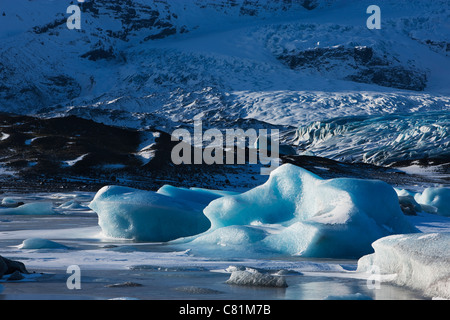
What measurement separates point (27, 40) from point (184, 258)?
457ft

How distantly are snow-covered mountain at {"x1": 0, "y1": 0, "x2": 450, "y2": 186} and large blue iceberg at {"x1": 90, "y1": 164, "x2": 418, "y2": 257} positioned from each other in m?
64.6

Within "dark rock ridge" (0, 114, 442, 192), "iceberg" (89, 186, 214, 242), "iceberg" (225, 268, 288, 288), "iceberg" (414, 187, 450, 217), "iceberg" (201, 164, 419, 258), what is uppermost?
"iceberg" (225, 268, 288, 288)

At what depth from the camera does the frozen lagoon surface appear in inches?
225

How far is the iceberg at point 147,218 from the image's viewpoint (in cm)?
1172

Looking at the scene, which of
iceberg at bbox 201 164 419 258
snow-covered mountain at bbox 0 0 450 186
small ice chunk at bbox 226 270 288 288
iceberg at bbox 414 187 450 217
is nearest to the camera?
small ice chunk at bbox 226 270 288 288

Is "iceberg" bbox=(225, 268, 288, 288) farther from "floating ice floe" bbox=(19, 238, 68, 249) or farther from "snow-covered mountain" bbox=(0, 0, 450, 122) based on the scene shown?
"snow-covered mountain" bbox=(0, 0, 450, 122)

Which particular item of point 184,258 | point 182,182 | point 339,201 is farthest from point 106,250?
point 182,182

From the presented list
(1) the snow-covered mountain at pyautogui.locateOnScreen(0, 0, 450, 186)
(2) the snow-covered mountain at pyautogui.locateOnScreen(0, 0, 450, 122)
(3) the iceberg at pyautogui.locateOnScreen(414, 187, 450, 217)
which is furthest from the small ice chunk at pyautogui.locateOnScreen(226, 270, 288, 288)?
(2) the snow-covered mountain at pyautogui.locateOnScreen(0, 0, 450, 122)

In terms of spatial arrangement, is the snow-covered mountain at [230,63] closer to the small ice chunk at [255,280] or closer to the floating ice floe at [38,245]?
the floating ice floe at [38,245]

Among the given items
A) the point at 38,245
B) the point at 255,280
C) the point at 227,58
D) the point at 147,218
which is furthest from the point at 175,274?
the point at 227,58

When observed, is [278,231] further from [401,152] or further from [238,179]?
[401,152]

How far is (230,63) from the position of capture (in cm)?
12244

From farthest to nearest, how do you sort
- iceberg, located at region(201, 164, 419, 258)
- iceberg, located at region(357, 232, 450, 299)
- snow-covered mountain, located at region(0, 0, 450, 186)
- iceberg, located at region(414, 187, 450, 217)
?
snow-covered mountain, located at region(0, 0, 450, 186) → iceberg, located at region(414, 187, 450, 217) → iceberg, located at region(201, 164, 419, 258) → iceberg, located at region(357, 232, 450, 299)

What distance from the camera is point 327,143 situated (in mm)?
77062
